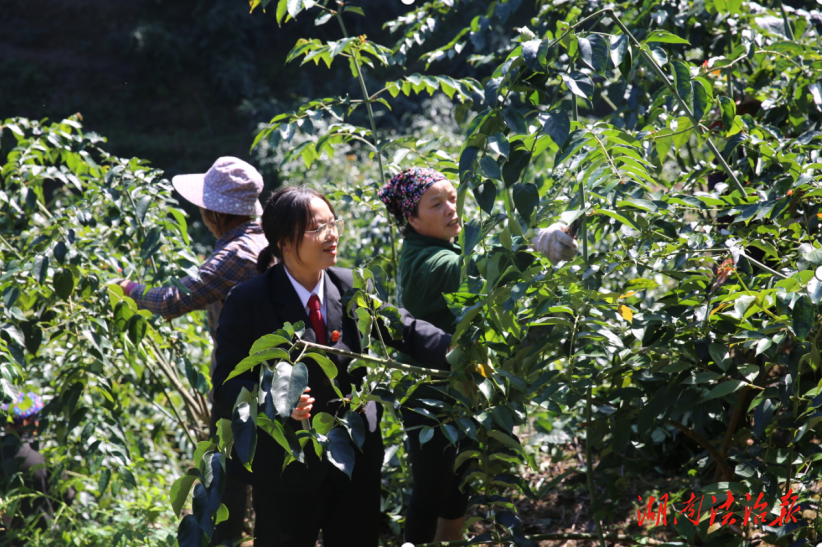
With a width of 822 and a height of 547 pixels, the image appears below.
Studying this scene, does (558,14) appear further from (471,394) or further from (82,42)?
(82,42)

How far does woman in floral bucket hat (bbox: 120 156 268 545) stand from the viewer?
2420 millimetres

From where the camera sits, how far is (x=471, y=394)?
1.59 meters

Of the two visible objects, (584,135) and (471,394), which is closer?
(584,135)

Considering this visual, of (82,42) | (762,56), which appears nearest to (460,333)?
(762,56)

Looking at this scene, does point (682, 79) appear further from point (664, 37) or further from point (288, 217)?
point (288, 217)

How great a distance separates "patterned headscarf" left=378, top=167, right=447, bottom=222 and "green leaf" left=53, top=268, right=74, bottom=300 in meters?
1.00

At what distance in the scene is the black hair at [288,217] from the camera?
1.98m

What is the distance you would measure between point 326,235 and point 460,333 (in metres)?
0.63

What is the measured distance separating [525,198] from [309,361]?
861 mm

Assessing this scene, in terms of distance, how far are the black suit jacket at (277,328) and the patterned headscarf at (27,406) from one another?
4.11 feet

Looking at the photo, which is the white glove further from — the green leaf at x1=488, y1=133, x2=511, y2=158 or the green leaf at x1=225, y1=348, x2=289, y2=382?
the green leaf at x1=225, y1=348, x2=289, y2=382

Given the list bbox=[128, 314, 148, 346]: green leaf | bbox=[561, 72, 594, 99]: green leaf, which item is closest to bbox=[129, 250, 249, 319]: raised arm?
bbox=[128, 314, 148, 346]: green leaf

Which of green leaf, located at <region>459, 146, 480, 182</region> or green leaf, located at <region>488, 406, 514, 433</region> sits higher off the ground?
green leaf, located at <region>459, 146, 480, 182</region>

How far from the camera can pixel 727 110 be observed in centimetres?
158
